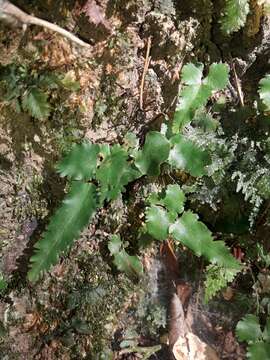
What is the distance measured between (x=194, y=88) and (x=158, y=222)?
804 mm

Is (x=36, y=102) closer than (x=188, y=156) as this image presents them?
Yes

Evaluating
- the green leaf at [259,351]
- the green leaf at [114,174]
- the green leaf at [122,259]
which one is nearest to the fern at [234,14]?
the green leaf at [114,174]

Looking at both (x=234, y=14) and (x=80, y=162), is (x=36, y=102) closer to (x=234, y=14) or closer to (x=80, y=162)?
(x=80, y=162)

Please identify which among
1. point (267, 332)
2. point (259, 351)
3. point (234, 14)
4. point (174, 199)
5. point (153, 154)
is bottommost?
point (259, 351)

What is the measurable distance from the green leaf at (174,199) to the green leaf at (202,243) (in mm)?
103

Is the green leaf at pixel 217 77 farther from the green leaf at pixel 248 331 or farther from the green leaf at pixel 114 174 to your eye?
the green leaf at pixel 248 331

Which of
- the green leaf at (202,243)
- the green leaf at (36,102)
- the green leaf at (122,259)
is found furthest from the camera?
the green leaf at (122,259)

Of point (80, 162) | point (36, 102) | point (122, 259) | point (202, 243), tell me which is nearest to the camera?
point (36, 102)

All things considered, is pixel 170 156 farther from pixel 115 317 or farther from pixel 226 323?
pixel 226 323

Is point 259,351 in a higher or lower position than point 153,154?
lower

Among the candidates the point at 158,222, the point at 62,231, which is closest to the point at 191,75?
the point at 158,222

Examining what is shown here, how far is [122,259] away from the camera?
287 cm

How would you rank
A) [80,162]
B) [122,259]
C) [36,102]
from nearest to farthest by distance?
[36,102] → [80,162] → [122,259]

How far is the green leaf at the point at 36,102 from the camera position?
7.59ft
